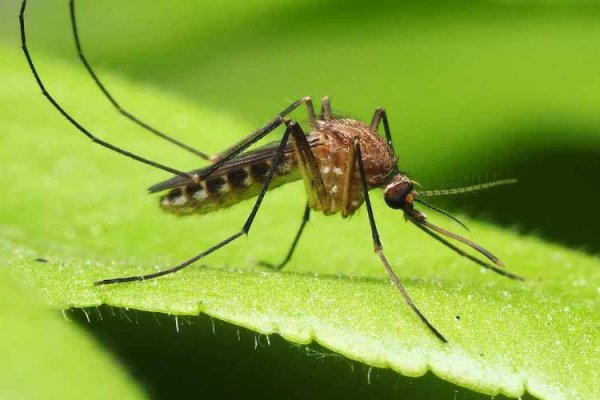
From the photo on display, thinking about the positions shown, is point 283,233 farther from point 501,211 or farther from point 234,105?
point 234,105

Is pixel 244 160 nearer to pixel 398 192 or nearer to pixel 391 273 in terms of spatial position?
pixel 398 192

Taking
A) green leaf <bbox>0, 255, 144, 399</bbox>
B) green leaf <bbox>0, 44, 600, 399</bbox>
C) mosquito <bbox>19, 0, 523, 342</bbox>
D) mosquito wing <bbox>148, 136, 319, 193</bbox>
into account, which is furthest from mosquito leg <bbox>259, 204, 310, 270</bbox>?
green leaf <bbox>0, 255, 144, 399</bbox>

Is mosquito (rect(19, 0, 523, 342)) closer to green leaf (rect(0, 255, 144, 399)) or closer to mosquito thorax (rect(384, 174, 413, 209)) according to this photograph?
mosquito thorax (rect(384, 174, 413, 209))

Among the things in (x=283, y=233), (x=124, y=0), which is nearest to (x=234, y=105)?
(x=124, y=0)

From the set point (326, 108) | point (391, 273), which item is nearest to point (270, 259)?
point (326, 108)

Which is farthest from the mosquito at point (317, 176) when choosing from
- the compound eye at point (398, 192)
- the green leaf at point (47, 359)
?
the green leaf at point (47, 359)

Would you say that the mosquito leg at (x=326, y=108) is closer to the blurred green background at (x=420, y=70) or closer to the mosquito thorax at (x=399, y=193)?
the blurred green background at (x=420, y=70)

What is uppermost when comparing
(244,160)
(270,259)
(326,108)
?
(326,108)
